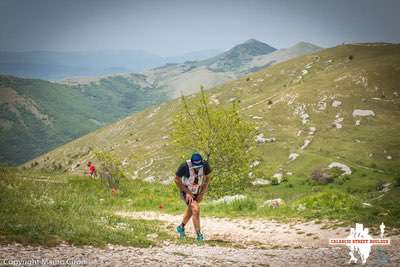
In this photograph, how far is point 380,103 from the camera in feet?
486

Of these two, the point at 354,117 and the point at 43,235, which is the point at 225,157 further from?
the point at 354,117

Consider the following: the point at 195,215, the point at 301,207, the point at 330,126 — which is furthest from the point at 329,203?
the point at 330,126

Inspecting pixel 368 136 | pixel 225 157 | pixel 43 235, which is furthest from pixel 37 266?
pixel 368 136

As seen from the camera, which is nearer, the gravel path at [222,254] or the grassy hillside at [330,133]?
the gravel path at [222,254]

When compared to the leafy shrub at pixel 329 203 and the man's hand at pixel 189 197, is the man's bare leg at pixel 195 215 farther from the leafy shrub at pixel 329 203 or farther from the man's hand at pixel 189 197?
the leafy shrub at pixel 329 203

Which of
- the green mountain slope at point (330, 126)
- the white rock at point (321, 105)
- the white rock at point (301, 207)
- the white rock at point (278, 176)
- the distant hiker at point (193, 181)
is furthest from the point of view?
the white rock at point (321, 105)

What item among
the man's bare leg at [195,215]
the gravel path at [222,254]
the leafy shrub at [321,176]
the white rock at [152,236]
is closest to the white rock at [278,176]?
the leafy shrub at [321,176]

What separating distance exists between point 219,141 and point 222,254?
27470 mm

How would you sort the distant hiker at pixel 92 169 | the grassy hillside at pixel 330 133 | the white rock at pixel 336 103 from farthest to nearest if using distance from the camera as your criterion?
the white rock at pixel 336 103 < the grassy hillside at pixel 330 133 < the distant hiker at pixel 92 169

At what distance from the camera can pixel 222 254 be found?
46.6ft

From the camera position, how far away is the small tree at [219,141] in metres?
40.1

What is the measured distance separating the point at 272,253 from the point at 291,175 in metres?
98.1

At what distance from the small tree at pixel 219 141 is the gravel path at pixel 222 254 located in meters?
18.8

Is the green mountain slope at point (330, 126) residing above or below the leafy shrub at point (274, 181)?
above
